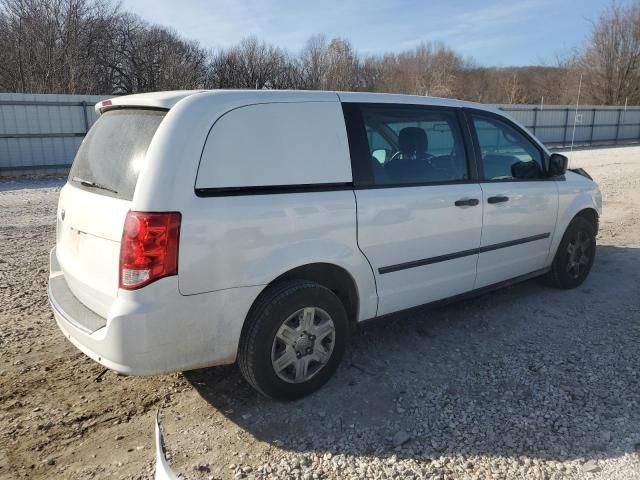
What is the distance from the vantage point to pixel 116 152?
9.64 ft

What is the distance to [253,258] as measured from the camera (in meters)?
2.79

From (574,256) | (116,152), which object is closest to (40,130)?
(116,152)

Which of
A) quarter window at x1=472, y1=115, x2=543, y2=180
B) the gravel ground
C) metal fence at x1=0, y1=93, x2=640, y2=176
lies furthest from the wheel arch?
→ metal fence at x1=0, y1=93, x2=640, y2=176

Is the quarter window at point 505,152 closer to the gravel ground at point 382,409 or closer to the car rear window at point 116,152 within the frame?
the gravel ground at point 382,409

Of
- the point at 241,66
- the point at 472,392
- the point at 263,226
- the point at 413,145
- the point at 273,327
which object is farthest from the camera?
the point at 241,66

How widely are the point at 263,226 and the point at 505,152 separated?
258 cm

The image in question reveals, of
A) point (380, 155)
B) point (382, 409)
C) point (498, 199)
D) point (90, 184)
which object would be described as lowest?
point (382, 409)

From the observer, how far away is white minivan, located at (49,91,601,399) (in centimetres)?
259

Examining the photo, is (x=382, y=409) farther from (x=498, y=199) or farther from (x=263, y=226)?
(x=498, y=199)

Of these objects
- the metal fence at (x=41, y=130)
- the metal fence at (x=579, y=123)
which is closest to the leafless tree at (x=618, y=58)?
the metal fence at (x=579, y=123)

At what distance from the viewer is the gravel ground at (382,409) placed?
2.61 metres

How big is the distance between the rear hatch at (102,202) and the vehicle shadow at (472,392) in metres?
1.01

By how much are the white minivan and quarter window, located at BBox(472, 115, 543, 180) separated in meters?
0.08

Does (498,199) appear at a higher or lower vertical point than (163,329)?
higher
